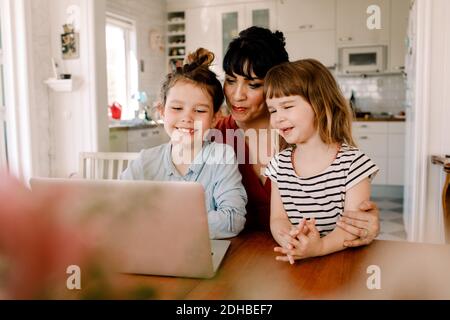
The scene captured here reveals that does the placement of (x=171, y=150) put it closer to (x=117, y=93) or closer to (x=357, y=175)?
(x=357, y=175)

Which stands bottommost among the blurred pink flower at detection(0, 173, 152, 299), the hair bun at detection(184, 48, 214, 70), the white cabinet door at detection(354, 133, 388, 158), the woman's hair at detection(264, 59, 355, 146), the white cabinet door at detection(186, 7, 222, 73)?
the white cabinet door at detection(354, 133, 388, 158)

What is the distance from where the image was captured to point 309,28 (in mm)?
4156

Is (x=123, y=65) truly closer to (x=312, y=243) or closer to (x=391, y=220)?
(x=391, y=220)

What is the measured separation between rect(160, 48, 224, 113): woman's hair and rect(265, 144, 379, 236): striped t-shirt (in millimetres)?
216

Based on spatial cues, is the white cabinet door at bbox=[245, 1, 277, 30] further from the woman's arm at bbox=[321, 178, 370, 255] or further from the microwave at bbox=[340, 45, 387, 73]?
the woman's arm at bbox=[321, 178, 370, 255]

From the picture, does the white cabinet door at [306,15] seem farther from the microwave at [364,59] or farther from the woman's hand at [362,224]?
the woman's hand at [362,224]

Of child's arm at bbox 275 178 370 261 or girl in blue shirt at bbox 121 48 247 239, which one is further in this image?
girl in blue shirt at bbox 121 48 247 239

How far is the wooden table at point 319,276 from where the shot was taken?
237 millimetres

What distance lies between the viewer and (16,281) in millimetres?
168

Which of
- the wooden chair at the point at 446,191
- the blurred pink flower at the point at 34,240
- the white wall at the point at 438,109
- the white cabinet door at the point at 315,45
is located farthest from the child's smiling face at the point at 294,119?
the white cabinet door at the point at 315,45

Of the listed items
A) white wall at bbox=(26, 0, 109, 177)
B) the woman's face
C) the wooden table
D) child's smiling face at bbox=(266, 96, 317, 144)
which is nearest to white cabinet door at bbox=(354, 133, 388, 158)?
white wall at bbox=(26, 0, 109, 177)

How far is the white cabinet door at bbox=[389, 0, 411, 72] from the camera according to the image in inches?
148

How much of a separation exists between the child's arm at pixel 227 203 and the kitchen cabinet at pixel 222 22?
3.52 metres
